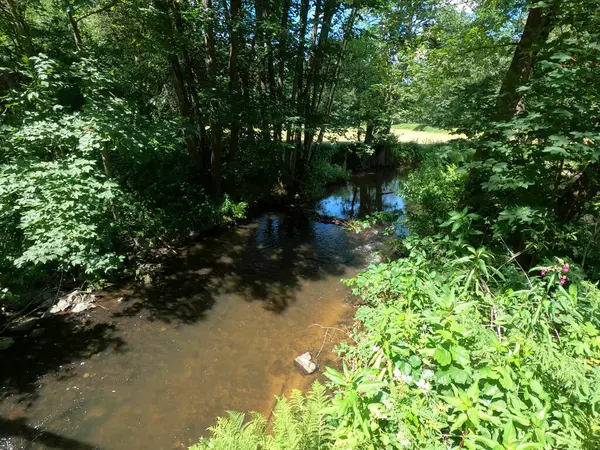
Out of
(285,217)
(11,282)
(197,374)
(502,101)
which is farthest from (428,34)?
(11,282)

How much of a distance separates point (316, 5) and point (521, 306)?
862 cm

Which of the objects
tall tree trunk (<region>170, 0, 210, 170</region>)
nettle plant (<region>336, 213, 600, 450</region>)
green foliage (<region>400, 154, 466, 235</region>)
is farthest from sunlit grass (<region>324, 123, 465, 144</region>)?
nettle plant (<region>336, 213, 600, 450</region>)

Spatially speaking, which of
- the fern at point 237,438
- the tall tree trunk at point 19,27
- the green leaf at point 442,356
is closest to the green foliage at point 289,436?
the fern at point 237,438

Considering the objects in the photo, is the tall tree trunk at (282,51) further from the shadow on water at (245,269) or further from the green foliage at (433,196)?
the green foliage at (433,196)

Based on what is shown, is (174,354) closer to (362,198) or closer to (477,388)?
(477,388)

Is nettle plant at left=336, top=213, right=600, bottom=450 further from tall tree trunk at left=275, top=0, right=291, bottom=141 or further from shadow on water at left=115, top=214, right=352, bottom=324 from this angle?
tall tree trunk at left=275, top=0, right=291, bottom=141

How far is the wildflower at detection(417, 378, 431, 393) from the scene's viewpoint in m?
1.38

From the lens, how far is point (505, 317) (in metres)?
1.65

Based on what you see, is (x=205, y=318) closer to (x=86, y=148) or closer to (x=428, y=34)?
(x=86, y=148)

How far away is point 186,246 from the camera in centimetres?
668

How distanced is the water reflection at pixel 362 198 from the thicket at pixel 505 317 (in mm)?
6493

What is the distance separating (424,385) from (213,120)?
686 cm

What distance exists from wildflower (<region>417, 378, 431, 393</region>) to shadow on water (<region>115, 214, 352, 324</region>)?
362cm

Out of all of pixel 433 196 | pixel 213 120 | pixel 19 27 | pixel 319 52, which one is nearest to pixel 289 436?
pixel 433 196
